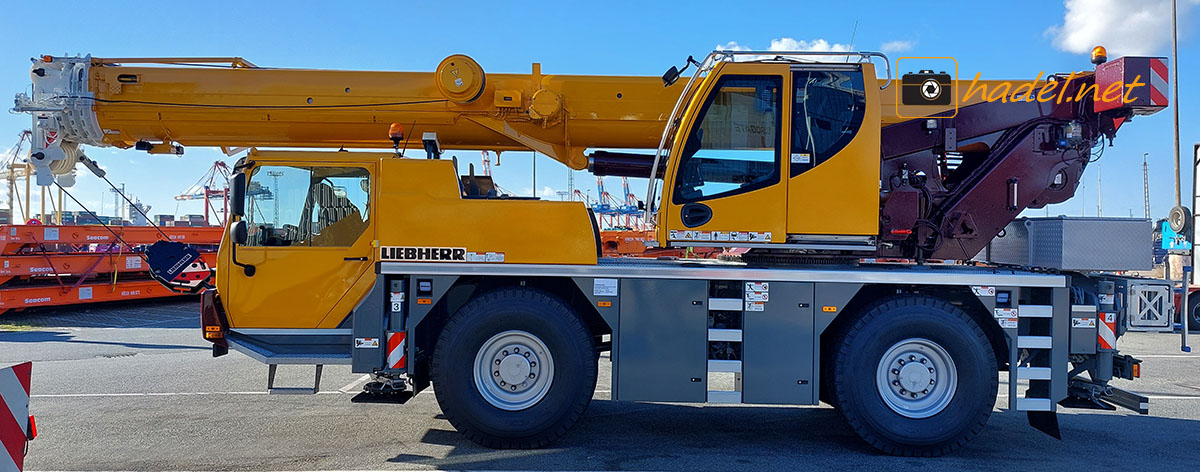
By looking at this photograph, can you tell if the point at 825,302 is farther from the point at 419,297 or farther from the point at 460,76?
the point at 460,76

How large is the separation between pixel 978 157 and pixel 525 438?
487 cm

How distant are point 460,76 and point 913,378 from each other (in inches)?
184

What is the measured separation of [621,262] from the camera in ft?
21.2

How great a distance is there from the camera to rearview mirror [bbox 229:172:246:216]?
6.08m

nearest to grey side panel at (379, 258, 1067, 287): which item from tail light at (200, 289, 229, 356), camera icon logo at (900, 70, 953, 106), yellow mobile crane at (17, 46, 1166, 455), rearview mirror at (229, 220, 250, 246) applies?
yellow mobile crane at (17, 46, 1166, 455)

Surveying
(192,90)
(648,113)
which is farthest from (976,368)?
(192,90)

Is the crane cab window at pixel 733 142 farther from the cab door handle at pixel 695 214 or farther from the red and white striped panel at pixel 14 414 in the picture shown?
the red and white striped panel at pixel 14 414

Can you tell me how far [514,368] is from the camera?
612 cm

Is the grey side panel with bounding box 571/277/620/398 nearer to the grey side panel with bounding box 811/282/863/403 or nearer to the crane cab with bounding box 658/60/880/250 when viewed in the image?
the crane cab with bounding box 658/60/880/250

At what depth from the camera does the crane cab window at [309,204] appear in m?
6.32

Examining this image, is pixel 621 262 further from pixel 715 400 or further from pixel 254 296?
pixel 254 296

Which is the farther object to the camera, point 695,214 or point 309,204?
point 309,204

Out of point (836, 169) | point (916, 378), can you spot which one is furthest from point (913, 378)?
point (836, 169)

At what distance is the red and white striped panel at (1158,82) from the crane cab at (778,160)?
7.81 feet
